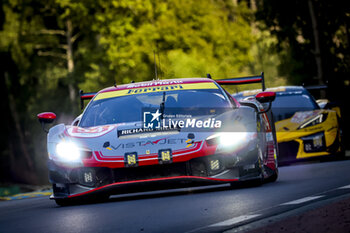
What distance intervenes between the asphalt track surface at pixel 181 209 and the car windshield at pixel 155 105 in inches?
34.4

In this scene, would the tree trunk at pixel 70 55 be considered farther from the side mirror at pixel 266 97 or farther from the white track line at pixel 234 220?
the white track line at pixel 234 220

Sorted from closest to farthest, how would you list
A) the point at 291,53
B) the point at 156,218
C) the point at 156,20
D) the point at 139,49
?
the point at 156,218
the point at 291,53
the point at 139,49
the point at 156,20

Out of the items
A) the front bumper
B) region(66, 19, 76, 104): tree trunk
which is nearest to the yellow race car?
the front bumper

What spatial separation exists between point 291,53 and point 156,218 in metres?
27.2

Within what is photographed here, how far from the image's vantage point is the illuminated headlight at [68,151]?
332 inches

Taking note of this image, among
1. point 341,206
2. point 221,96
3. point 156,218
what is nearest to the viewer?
point 341,206

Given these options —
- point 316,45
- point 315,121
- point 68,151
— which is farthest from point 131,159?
point 316,45

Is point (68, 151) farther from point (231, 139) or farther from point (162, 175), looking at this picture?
point (231, 139)

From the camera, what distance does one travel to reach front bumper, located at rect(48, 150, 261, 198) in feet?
26.8

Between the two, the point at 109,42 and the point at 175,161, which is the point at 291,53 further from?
the point at 175,161

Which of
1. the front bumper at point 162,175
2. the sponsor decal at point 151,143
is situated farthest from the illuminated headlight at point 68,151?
the sponsor decal at point 151,143

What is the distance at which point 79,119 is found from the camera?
10.0 metres

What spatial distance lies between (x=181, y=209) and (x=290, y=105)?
7.62 m

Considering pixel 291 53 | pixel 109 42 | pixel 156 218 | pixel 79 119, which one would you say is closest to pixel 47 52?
pixel 109 42
